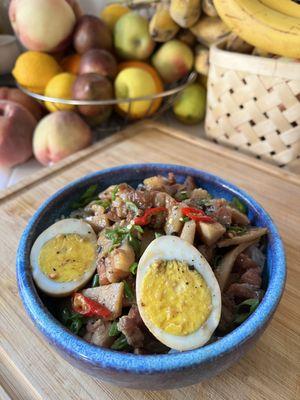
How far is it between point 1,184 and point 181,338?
0.90 meters

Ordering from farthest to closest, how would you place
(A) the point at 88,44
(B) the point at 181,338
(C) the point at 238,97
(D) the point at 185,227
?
(A) the point at 88,44, (C) the point at 238,97, (D) the point at 185,227, (B) the point at 181,338

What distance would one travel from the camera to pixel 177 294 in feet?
1.76

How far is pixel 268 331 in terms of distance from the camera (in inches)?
25.8

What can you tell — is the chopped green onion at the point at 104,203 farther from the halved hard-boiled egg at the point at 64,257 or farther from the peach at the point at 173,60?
the peach at the point at 173,60

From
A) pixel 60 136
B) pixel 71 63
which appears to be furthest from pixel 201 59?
pixel 60 136

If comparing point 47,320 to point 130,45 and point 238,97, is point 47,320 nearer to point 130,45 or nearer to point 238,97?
point 238,97

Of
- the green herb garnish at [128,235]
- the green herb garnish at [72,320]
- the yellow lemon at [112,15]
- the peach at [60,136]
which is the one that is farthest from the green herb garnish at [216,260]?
the yellow lemon at [112,15]

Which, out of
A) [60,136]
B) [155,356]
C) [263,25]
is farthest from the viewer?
[60,136]

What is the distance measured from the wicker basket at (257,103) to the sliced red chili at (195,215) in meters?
0.54

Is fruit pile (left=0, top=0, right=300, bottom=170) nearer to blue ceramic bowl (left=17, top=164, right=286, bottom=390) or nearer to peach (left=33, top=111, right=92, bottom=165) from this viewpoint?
peach (left=33, top=111, right=92, bottom=165)

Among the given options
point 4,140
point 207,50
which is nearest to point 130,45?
point 207,50

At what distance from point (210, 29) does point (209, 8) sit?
0.06 meters

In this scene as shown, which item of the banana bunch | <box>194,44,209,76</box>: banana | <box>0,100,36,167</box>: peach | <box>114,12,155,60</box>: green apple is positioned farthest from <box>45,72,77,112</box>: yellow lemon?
<box>194,44,209,76</box>: banana

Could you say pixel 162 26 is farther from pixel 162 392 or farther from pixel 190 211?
pixel 162 392
